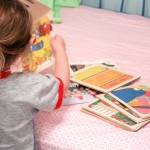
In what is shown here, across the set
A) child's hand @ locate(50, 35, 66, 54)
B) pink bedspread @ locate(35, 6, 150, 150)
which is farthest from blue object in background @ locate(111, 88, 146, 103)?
child's hand @ locate(50, 35, 66, 54)

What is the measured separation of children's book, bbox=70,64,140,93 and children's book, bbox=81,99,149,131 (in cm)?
7

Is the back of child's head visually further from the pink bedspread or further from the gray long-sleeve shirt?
the pink bedspread

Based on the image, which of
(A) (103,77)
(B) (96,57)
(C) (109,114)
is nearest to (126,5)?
(B) (96,57)

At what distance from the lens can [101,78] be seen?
46.4 inches

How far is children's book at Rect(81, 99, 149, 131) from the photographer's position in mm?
949

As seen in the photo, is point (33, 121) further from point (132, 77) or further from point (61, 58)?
point (132, 77)

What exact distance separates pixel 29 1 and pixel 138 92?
0.48 metres

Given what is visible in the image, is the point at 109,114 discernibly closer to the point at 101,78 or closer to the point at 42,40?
the point at 101,78

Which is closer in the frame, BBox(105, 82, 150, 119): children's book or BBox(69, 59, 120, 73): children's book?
BBox(105, 82, 150, 119): children's book

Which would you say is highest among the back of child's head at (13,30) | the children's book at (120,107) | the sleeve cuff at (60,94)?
the back of child's head at (13,30)

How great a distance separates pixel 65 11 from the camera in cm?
203

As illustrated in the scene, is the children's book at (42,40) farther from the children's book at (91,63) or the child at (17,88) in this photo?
the child at (17,88)

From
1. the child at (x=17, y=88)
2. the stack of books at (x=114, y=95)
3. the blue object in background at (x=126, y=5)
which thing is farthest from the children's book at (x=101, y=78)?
the blue object in background at (x=126, y=5)

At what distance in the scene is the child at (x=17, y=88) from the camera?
0.80 m
